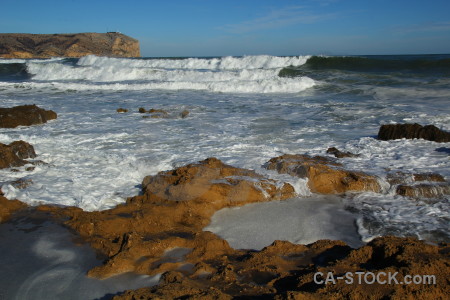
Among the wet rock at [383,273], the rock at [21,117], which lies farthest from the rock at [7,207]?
the rock at [21,117]

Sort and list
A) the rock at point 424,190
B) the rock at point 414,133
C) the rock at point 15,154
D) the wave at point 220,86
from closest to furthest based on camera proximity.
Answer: the rock at point 424,190 → the rock at point 15,154 → the rock at point 414,133 → the wave at point 220,86

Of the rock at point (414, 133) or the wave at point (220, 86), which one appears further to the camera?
the wave at point (220, 86)

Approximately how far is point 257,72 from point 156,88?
6.12 metres

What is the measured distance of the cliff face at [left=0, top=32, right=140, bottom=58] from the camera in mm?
57841

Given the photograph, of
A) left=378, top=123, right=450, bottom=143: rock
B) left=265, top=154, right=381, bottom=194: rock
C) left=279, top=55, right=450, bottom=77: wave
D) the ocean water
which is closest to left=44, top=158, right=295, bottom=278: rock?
the ocean water

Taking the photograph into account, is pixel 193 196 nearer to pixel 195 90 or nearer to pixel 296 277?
pixel 296 277

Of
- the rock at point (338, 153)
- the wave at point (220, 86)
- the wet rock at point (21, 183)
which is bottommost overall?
the wet rock at point (21, 183)

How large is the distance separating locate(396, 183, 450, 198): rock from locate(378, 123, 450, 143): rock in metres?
2.32

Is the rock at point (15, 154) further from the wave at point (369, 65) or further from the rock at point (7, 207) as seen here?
the wave at point (369, 65)

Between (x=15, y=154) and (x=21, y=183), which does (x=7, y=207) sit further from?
(x=15, y=154)

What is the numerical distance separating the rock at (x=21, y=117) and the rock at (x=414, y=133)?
7.60 meters

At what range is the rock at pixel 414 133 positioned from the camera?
255 inches

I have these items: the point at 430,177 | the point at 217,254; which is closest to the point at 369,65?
the point at 430,177

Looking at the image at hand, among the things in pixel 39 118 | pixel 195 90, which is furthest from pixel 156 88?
pixel 39 118
